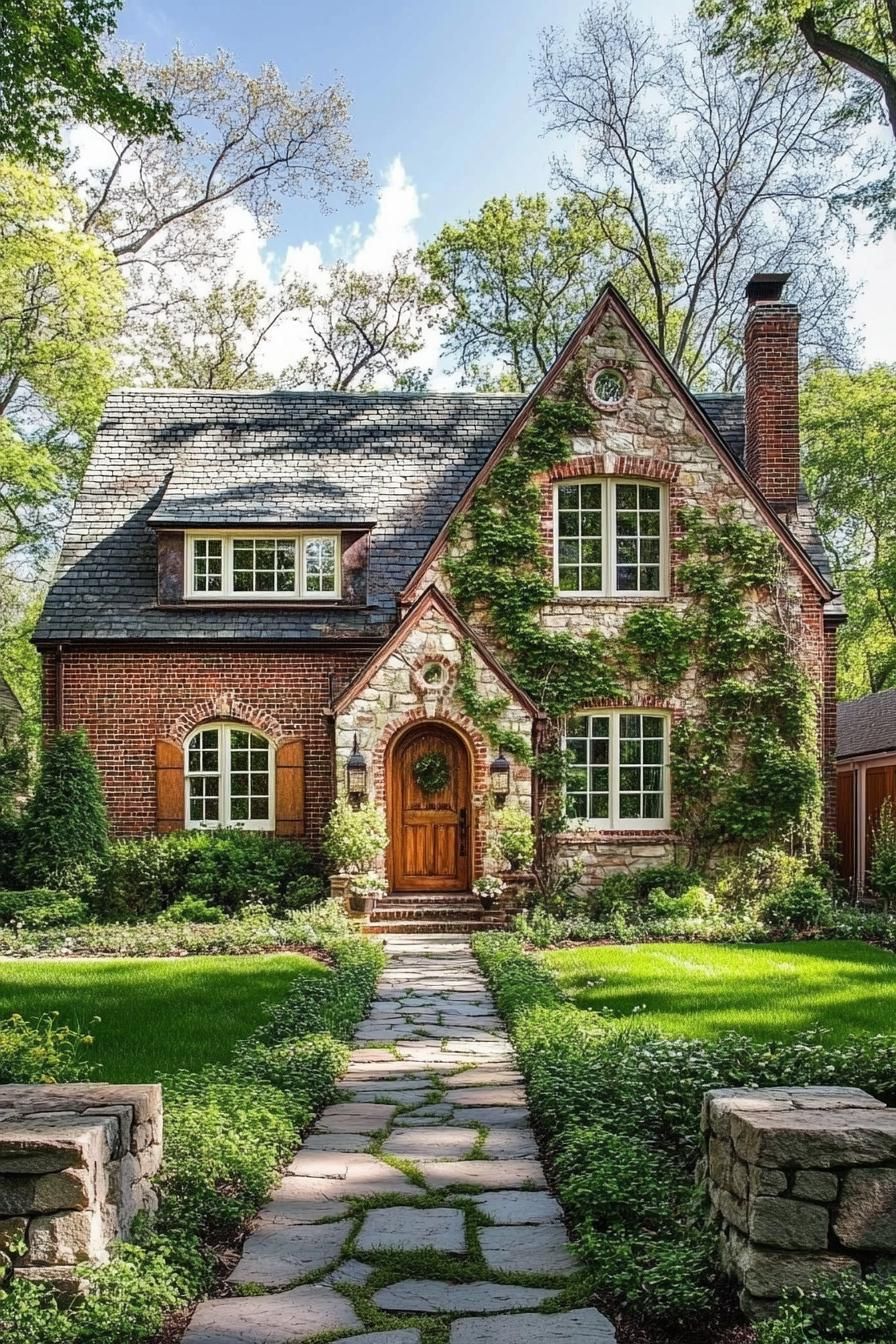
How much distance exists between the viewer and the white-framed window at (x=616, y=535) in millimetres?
16703

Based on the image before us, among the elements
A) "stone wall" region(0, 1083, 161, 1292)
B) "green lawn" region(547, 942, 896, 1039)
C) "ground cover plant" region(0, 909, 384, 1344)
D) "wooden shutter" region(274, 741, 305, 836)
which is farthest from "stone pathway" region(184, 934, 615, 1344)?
"wooden shutter" region(274, 741, 305, 836)

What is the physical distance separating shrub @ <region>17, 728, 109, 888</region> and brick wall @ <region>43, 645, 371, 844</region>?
62 cm

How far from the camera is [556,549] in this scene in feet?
54.7

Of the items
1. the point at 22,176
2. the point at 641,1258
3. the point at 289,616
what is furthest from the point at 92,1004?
the point at 22,176

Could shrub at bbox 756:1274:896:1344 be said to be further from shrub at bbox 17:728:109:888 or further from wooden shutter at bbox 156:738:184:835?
wooden shutter at bbox 156:738:184:835

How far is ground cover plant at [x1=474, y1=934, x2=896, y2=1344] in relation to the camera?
390 centimetres

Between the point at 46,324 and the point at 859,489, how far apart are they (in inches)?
808

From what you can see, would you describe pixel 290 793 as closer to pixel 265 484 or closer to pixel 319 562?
pixel 319 562

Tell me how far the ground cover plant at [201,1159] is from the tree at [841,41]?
1374cm

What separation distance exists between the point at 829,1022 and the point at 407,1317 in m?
5.18

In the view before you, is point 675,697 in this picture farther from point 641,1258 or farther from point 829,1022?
point 641,1258

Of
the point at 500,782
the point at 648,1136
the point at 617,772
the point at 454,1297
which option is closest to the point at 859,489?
the point at 617,772

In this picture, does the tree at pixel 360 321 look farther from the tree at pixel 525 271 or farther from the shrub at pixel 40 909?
the shrub at pixel 40 909

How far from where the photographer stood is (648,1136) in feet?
17.8
